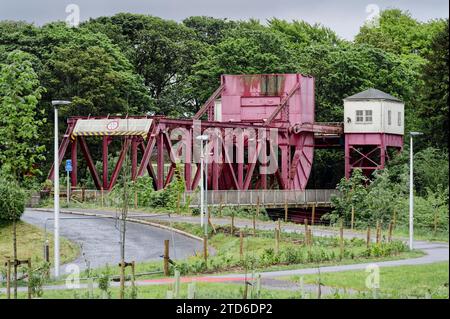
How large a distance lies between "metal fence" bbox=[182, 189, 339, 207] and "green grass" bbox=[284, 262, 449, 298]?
27.8 metres

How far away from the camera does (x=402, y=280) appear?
1239 inches

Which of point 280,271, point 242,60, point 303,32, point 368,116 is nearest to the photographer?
point 280,271

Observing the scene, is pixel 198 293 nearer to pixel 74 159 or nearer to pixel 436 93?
A: pixel 436 93

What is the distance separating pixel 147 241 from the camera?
4731cm

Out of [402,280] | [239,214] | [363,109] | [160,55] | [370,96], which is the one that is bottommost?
[402,280]

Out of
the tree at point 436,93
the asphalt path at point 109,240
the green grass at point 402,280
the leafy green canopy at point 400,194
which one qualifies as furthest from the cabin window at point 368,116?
the green grass at point 402,280

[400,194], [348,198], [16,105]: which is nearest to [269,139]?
[348,198]

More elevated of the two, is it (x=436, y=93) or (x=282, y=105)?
(x=282, y=105)

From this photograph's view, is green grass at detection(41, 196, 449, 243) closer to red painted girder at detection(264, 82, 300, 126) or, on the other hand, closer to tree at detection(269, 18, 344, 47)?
red painted girder at detection(264, 82, 300, 126)

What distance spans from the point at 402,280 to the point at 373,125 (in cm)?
4666

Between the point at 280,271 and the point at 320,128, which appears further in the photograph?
the point at 320,128

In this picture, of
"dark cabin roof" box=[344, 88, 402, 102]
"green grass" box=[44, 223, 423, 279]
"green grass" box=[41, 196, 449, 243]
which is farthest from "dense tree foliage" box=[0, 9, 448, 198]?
"green grass" box=[44, 223, 423, 279]

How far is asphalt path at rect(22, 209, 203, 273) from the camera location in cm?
4294
